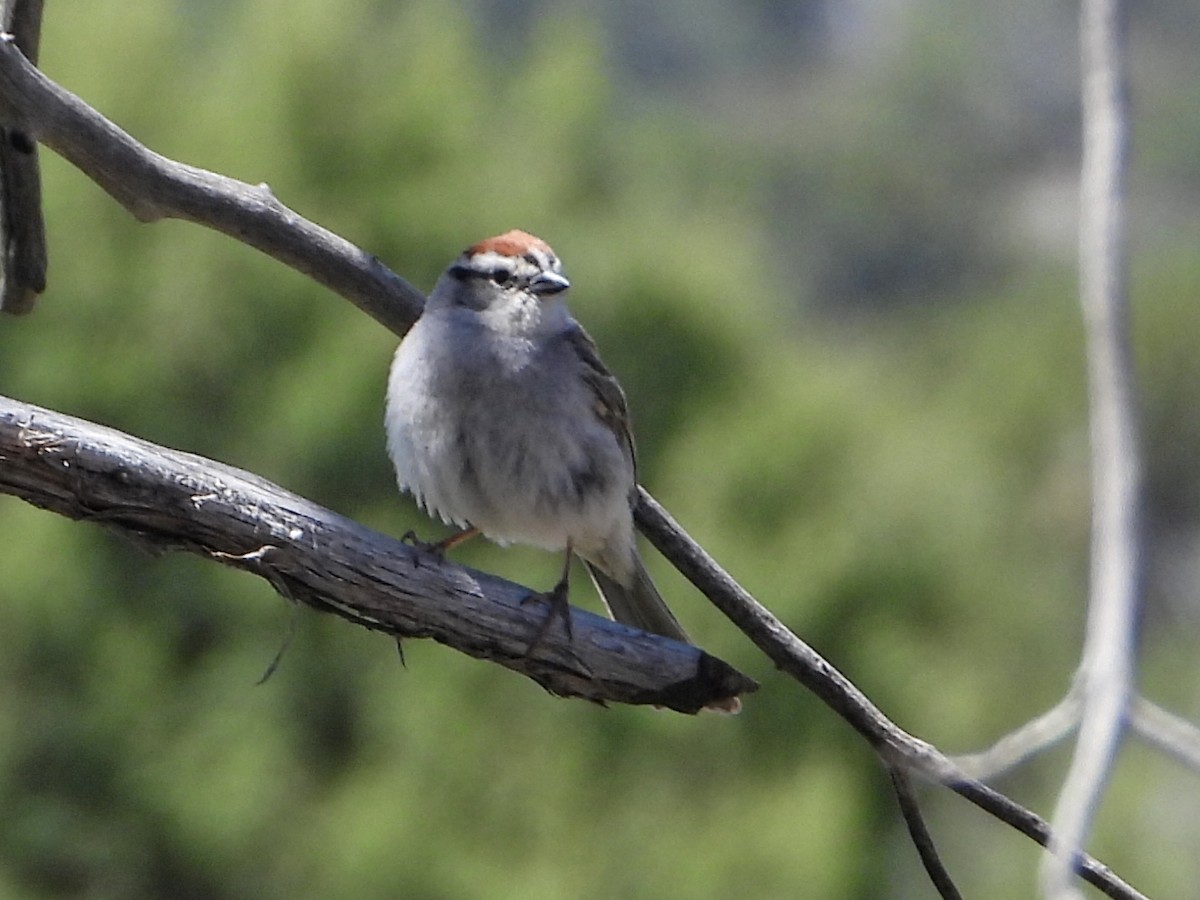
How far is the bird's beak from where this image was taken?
3.75m

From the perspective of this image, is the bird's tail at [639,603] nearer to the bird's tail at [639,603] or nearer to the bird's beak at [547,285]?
the bird's tail at [639,603]

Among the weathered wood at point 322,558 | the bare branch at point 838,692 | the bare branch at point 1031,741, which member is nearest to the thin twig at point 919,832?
the bare branch at point 838,692

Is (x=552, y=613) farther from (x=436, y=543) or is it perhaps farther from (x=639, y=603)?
(x=639, y=603)

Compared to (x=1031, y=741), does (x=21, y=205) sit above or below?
above

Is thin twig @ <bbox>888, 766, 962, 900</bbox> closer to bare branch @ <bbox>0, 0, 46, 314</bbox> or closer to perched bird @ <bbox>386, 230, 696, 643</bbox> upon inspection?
perched bird @ <bbox>386, 230, 696, 643</bbox>

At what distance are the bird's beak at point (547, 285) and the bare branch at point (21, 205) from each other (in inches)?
43.6

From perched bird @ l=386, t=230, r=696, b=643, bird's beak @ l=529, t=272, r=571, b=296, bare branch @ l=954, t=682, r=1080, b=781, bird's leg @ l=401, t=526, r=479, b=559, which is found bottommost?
bare branch @ l=954, t=682, r=1080, b=781

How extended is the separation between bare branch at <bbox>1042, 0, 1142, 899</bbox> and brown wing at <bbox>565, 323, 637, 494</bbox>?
2.53m

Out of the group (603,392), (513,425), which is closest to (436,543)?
(513,425)

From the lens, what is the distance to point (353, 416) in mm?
10633

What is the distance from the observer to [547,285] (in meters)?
3.75

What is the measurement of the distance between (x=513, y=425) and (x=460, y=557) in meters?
6.33

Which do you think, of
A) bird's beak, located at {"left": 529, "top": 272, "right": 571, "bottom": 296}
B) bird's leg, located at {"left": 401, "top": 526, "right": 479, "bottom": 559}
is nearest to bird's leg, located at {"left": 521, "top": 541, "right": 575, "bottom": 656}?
bird's leg, located at {"left": 401, "top": 526, "right": 479, "bottom": 559}

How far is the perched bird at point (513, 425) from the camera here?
3.47 meters
